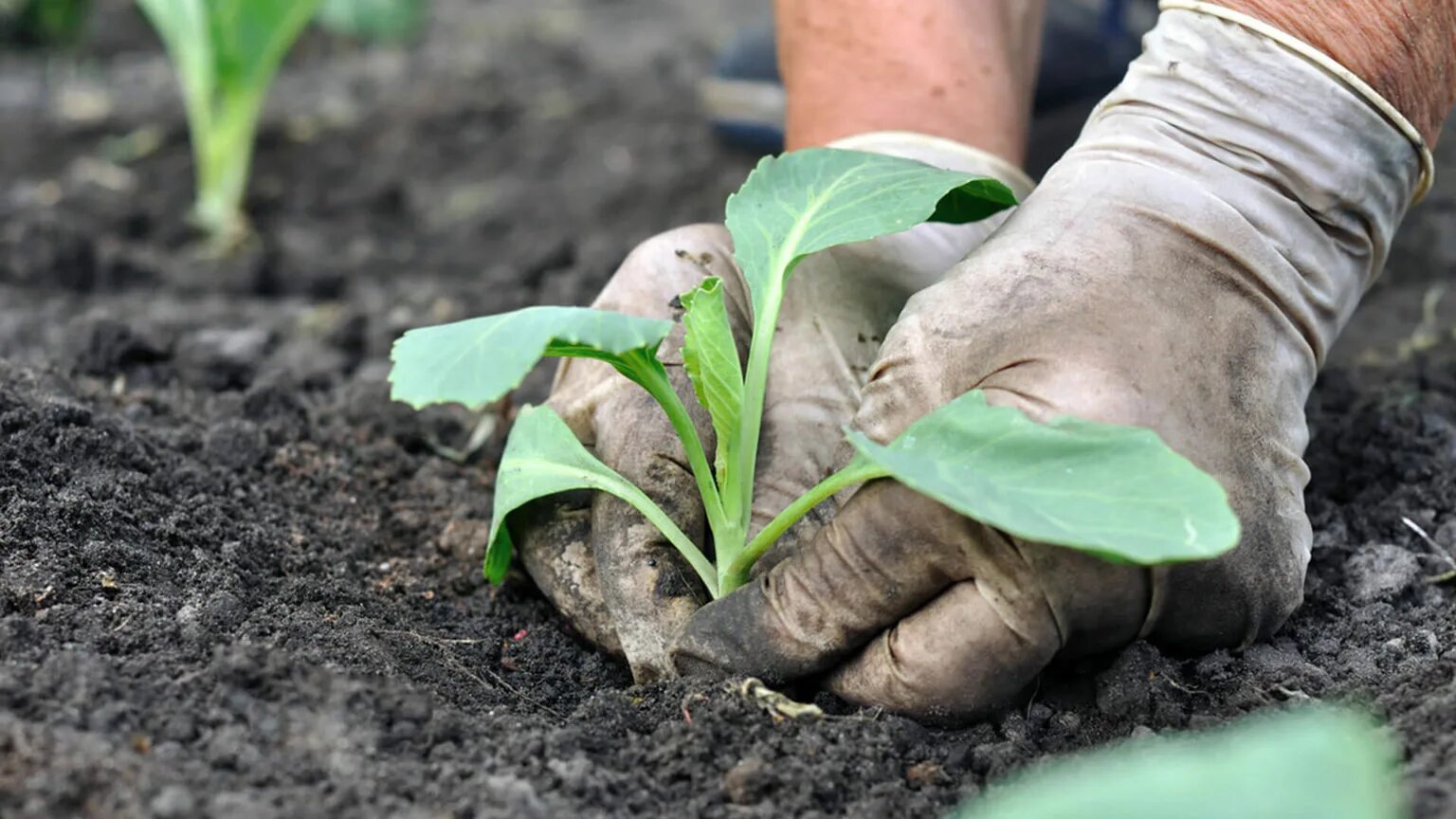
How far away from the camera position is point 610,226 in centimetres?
326

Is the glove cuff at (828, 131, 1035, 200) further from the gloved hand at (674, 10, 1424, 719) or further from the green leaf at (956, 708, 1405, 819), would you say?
the green leaf at (956, 708, 1405, 819)

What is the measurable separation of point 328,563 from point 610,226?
1.80 metres

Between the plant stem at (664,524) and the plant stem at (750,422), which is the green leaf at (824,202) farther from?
the plant stem at (664,524)

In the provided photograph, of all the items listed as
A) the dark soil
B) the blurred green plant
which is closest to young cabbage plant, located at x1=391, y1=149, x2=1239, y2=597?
the dark soil

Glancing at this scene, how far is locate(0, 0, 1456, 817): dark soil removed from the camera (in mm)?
1134

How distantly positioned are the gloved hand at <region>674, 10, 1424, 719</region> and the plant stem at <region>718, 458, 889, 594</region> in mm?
32

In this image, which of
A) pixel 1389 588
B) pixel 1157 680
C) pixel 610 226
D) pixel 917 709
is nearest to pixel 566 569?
pixel 917 709

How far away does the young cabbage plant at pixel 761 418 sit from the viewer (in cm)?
104

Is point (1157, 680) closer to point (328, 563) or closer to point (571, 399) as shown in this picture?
point (571, 399)

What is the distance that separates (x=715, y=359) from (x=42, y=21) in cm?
459

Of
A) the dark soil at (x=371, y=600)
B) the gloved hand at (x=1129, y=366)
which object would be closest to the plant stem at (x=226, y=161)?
the dark soil at (x=371, y=600)

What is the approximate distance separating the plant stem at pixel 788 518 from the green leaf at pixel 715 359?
8cm

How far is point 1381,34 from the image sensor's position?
4.74 feet

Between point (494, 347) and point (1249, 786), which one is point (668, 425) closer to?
point (494, 347)
